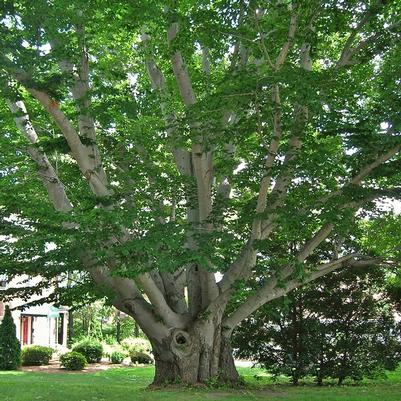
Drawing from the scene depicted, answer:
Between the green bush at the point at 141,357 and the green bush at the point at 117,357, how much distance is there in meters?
0.46

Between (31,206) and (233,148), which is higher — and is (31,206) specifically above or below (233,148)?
below

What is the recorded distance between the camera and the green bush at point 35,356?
83.2 feet

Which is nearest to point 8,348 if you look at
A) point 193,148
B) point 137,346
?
point 137,346

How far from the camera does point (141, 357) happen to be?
1093 inches

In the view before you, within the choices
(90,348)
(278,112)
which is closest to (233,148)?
(278,112)

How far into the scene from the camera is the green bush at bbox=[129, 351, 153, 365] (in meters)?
27.7

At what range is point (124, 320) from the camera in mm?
40562

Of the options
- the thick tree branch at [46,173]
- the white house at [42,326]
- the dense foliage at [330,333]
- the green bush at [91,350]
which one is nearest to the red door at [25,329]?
the white house at [42,326]

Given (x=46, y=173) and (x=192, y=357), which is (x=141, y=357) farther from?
(x=46, y=173)

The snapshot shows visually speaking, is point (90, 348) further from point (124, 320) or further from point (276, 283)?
point (276, 283)

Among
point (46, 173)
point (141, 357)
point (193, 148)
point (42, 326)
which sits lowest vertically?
point (141, 357)

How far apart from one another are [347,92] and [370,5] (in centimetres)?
159

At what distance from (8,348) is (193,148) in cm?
1627

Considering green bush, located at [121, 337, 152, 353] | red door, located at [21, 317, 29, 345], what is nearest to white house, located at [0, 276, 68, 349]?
red door, located at [21, 317, 29, 345]
